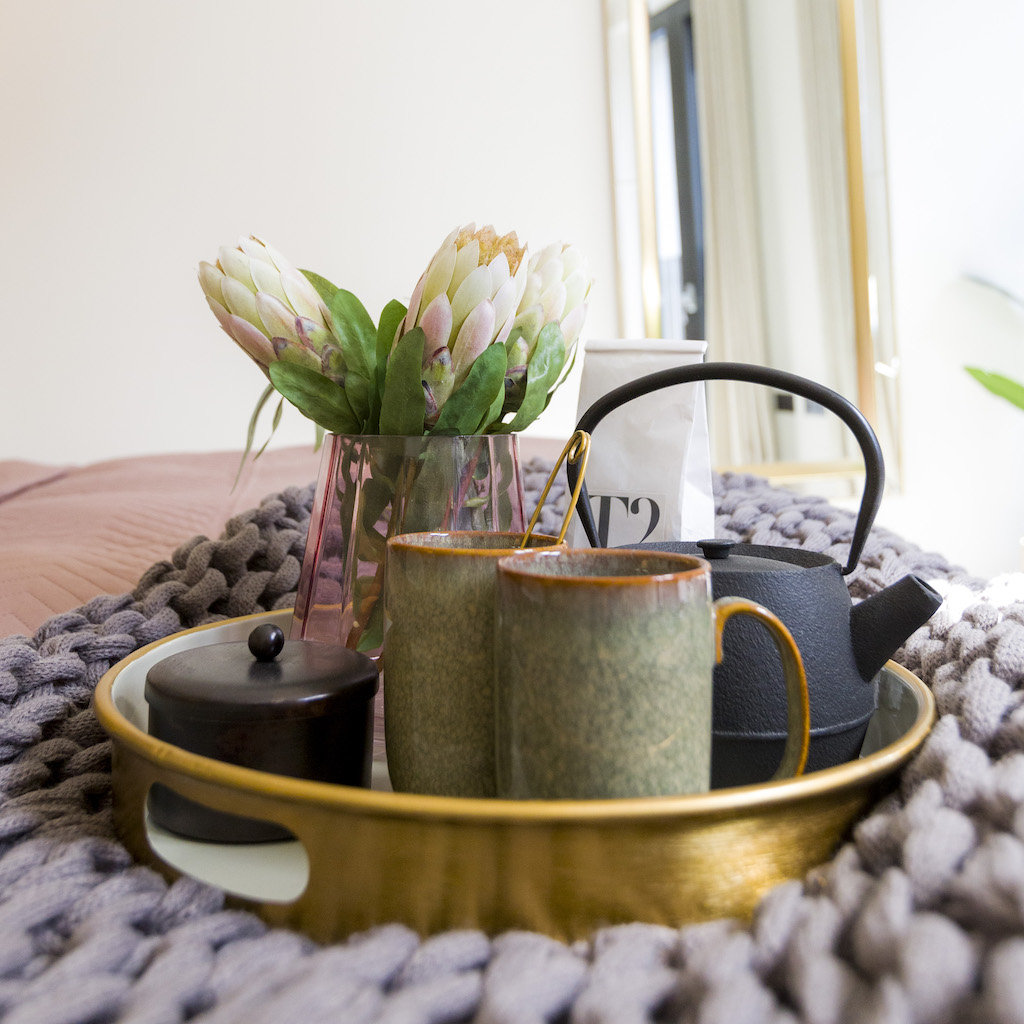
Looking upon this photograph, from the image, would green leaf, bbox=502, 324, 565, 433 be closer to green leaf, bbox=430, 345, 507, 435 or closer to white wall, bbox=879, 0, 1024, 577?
green leaf, bbox=430, 345, 507, 435

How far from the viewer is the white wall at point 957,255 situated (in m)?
2.39

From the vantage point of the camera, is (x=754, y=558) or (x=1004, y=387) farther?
(x=1004, y=387)

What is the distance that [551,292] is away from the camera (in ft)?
1.72

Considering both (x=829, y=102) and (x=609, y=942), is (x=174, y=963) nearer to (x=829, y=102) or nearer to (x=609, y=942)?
(x=609, y=942)

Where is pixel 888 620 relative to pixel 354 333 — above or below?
below

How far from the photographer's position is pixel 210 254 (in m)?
2.27

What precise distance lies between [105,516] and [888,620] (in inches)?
39.2

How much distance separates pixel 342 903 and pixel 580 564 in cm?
15


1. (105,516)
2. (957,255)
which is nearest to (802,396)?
(105,516)

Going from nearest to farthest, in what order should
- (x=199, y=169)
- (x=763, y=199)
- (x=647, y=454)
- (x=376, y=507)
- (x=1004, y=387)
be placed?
(x=376, y=507) → (x=647, y=454) → (x=1004, y=387) → (x=199, y=169) → (x=763, y=199)

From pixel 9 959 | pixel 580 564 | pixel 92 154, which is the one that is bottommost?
pixel 9 959

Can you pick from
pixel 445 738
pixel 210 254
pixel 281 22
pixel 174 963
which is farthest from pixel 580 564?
pixel 281 22

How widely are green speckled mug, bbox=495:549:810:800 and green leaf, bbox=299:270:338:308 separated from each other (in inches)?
10.3

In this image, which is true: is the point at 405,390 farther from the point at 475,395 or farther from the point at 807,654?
the point at 807,654
